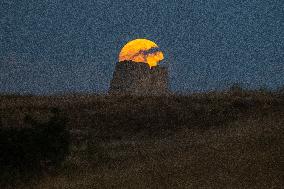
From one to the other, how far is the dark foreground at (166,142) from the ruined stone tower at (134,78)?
12.5m

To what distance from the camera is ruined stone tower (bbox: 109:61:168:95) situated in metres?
43.5

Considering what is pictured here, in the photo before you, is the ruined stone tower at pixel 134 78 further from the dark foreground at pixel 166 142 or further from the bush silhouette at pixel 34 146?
the bush silhouette at pixel 34 146

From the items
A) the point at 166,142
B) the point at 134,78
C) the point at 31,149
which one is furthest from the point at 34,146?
the point at 134,78

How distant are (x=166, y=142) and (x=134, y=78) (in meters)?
24.3

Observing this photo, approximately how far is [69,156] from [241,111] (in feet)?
42.3

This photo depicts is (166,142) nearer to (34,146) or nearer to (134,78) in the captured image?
(34,146)

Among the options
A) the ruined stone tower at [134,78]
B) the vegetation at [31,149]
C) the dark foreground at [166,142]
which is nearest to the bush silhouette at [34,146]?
the vegetation at [31,149]

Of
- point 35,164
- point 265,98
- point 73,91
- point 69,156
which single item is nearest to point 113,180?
point 35,164

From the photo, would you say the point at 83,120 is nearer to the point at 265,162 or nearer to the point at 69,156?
the point at 69,156

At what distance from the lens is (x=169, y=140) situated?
788 inches

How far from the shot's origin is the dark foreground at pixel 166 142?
11852mm

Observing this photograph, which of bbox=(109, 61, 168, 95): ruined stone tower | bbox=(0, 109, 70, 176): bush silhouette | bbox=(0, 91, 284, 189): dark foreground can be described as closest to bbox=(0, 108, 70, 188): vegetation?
bbox=(0, 109, 70, 176): bush silhouette

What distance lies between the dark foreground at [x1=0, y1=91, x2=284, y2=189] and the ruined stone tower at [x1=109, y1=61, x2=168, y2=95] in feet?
41.1

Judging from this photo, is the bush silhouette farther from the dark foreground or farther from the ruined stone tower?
the ruined stone tower
